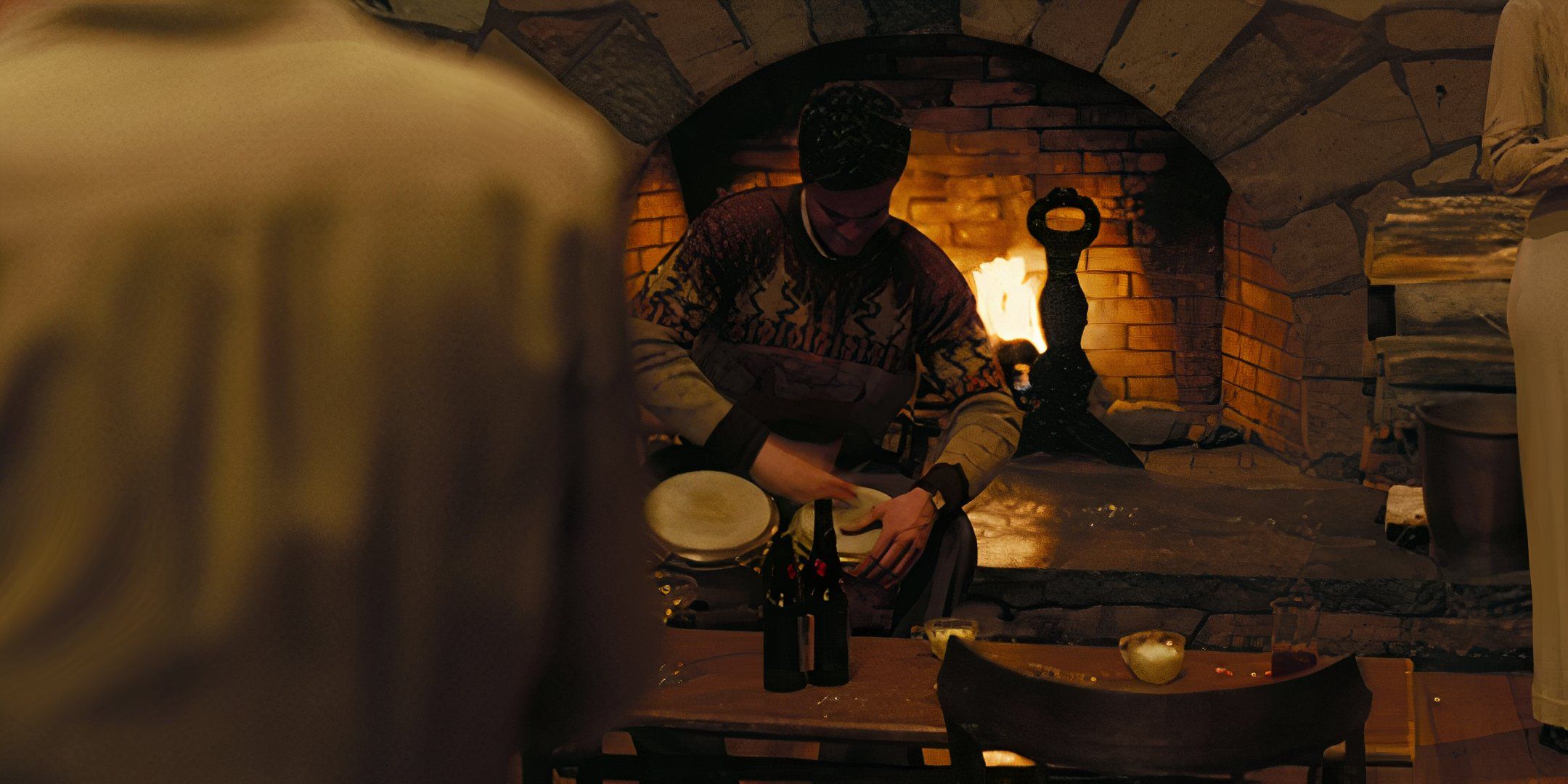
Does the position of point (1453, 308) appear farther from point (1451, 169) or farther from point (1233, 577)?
point (1233, 577)

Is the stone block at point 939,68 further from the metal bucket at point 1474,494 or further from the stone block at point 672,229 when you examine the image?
the metal bucket at point 1474,494

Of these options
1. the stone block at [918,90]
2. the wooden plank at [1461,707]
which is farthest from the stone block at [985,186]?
the wooden plank at [1461,707]

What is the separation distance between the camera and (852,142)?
3309 millimetres

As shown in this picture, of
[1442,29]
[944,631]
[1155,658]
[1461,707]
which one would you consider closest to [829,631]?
[944,631]

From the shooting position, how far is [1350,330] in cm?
366

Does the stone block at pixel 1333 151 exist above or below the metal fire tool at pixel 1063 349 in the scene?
above

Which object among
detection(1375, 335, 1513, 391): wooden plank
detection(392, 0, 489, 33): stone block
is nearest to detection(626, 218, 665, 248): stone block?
detection(392, 0, 489, 33): stone block

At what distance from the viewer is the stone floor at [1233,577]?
3.38 metres

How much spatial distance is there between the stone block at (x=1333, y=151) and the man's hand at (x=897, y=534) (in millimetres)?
1435

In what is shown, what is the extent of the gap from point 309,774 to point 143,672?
99mm

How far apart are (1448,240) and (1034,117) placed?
45.4 inches

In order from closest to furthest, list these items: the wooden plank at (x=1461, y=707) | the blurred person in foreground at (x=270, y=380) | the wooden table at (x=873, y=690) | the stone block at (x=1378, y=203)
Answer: the blurred person in foreground at (x=270, y=380) < the wooden table at (x=873, y=690) < the wooden plank at (x=1461, y=707) < the stone block at (x=1378, y=203)

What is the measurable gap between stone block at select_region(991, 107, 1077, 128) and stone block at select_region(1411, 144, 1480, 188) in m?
0.94

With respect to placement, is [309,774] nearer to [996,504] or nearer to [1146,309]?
[996,504]
